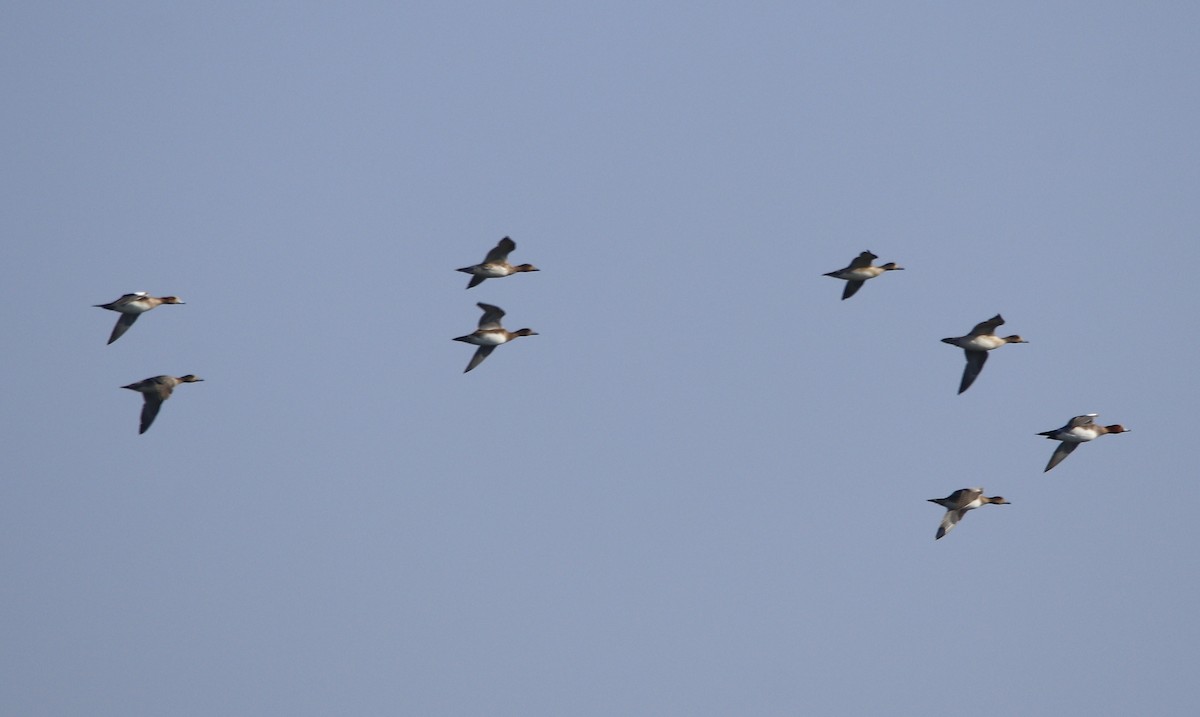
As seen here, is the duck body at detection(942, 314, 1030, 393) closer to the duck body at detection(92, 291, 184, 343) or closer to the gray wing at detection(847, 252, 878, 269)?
the gray wing at detection(847, 252, 878, 269)

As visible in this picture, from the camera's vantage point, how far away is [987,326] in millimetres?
47094

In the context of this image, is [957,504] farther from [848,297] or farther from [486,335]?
[486,335]

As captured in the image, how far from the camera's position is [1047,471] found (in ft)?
152

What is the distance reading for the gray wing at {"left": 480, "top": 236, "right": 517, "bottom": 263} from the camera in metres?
47.4

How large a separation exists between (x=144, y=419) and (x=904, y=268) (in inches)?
796

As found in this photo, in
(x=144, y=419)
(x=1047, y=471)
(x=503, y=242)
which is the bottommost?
(x=144, y=419)

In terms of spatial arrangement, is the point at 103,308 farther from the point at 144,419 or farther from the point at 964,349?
the point at 964,349

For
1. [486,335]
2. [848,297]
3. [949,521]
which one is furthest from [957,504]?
[486,335]

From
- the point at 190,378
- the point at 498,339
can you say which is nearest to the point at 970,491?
the point at 498,339

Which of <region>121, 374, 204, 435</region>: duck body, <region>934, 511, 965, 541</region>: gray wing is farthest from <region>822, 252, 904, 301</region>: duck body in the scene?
<region>121, 374, 204, 435</region>: duck body

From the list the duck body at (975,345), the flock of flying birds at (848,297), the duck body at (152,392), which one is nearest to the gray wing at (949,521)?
the flock of flying birds at (848,297)

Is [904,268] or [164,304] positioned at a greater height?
[904,268]

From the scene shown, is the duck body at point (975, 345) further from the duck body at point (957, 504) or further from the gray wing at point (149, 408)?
the gray wing at point (149, 408)

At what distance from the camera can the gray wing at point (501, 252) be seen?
47406 mm
